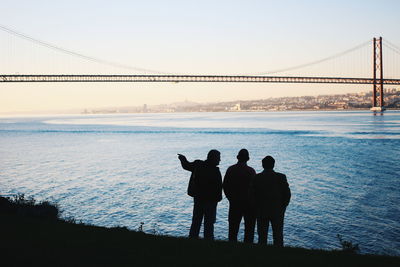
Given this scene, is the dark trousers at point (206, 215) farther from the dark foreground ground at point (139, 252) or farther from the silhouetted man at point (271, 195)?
the silhouetted man at point (271, 195)

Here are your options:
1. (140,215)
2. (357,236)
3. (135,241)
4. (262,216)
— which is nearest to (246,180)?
(262,216)

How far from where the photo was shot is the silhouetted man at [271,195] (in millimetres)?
5555

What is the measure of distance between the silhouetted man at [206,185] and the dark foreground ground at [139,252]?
21.5 inches

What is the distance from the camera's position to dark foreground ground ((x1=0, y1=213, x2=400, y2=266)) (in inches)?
184

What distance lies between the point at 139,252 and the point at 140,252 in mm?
13

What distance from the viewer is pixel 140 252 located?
505 cm

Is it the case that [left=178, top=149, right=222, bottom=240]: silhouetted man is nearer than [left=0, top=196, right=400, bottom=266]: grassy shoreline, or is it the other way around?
[left=0, top=196, right=400, bottom=266]: grassy shoreline

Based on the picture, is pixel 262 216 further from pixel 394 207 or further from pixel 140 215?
pixel 394 207

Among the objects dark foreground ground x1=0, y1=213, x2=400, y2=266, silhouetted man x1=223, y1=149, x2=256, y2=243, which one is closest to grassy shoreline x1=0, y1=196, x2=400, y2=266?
dark foreground ground x1=0, y1=213, x2=400, y2=266

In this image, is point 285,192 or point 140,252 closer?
point 140,252

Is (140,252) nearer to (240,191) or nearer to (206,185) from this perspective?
(206,185)

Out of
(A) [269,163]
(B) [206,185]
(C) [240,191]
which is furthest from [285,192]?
(B) [206,185]

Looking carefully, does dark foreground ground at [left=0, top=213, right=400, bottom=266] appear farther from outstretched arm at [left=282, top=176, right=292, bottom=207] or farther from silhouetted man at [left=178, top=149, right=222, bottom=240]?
outstretched arm at [left=282, top=176, right=292, bottom=207]

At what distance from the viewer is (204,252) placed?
16.8 feet
